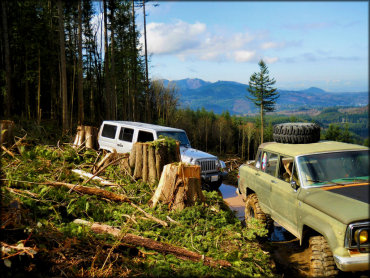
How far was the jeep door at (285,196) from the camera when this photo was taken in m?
4.48

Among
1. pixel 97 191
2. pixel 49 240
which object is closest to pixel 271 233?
pixel 97 191

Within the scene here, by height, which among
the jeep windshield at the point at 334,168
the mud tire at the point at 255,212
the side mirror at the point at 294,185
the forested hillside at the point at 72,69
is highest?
the forested hillside at the point at 72,69

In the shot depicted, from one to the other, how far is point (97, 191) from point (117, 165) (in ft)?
5.96

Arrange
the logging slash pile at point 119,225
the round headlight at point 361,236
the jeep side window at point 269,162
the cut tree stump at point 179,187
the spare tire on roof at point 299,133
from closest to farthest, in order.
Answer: the round headlight at point 361,236, the logging slash pile at point 119,225, the spare tire on roof at point 299,133, the cut tree stump at point 179,187, the jeep side window at point 269,162

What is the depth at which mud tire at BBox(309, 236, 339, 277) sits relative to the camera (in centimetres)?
346

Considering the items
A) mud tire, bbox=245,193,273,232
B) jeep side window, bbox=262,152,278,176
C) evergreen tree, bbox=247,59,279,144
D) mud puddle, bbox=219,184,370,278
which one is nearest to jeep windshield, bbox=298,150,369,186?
jeep side window, bbox=262,152,278,176

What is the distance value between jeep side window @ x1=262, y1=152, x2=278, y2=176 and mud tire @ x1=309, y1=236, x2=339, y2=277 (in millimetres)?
2024

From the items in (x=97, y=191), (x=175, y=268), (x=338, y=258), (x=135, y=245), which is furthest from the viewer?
(x=97, y=191)

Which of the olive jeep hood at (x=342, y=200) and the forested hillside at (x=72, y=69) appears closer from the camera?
the olive jeep hood at (x=342, y=200)

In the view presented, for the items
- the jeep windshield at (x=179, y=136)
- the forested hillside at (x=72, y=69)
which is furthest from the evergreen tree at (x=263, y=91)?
the jeep windshield at (x=179, y=136)

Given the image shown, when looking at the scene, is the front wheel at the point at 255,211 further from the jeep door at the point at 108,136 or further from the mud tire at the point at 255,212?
the jeep door at the point at 108,136

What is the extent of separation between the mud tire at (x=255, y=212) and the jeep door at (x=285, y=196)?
1.37ft

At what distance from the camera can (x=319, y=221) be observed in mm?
3656

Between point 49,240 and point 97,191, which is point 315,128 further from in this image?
point 49,240
